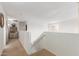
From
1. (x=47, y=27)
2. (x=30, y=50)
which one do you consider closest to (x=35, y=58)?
(x=30, y=50)

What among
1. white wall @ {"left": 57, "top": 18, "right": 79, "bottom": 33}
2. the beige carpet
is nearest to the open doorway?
the beige carpet

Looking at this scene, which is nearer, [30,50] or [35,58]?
[35,58]

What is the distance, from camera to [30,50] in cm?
157

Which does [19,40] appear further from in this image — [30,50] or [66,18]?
[66,18]

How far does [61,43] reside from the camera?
1523 millimetres

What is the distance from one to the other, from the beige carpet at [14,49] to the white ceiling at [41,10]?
1.05ft

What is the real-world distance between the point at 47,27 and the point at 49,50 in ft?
0.95

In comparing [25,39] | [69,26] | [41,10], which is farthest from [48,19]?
[25,39]

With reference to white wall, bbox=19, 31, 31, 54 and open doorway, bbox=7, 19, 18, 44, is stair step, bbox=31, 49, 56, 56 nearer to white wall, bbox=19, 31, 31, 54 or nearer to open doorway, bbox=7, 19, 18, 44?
white wall, bbox=19, 31, 31, 54

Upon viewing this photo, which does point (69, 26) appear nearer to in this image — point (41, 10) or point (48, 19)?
point (48, 19)

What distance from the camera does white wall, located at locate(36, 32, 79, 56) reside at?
1429mm

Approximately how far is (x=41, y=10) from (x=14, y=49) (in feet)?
1.95

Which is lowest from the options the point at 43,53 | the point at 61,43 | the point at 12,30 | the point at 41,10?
the point at 43,53

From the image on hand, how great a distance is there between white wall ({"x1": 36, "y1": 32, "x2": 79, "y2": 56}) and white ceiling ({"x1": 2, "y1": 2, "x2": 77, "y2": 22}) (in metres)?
0.22
